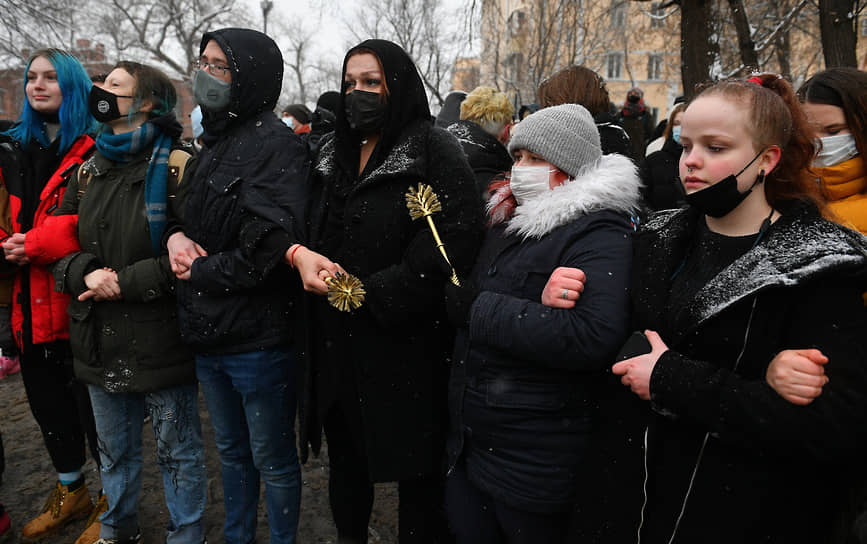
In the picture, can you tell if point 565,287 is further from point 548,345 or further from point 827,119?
point 827,119

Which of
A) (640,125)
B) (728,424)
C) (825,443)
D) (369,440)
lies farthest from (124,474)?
(640,125)

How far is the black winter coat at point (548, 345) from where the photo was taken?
5.86ft

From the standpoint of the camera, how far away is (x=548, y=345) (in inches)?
70.2

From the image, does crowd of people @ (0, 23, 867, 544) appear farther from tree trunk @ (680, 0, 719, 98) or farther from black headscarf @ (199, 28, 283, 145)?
tree trunk @ (680, 0, 719, 98)

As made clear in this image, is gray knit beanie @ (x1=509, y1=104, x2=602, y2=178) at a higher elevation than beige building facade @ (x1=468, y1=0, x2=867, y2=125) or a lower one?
lower

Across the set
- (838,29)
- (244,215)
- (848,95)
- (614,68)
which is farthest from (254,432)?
(614,68)

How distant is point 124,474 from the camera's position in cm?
289

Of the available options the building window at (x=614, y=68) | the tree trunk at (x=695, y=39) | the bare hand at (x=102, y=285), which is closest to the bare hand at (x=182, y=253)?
the bare hand at (x=102, y=285)

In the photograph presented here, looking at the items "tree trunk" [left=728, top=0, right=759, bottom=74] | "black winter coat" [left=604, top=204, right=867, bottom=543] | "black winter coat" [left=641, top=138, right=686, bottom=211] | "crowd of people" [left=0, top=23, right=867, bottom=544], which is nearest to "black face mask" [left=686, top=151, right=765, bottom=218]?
"crowd of people" [left=0, top=23, right=867, bottom=544]

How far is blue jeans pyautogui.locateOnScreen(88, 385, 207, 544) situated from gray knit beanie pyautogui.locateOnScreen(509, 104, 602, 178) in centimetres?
200

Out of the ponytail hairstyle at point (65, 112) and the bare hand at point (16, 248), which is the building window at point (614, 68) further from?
the bare hand at point (16, 248)

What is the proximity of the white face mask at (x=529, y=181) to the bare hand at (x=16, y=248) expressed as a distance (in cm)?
242

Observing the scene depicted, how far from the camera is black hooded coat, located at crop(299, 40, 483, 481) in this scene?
220cm

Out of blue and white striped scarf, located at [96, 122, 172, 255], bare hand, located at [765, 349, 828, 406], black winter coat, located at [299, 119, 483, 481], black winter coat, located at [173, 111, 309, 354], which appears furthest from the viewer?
blue and white striped scarf, located at [96, 122, 172, 255]
